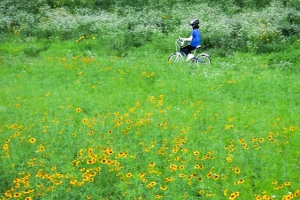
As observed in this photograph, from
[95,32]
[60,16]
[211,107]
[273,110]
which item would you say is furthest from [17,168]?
[60,16]

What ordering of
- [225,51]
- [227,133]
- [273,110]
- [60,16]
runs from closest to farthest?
[227,133] → [273,110] → [225,51] → [60,16]

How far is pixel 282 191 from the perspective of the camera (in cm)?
547

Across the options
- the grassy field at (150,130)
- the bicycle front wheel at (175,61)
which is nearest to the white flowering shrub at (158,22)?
the grassy field at (150,130)

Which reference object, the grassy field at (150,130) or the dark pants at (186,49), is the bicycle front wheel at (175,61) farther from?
the dark pants at (186,49)

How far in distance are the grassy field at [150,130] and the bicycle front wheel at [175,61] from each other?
0.27m

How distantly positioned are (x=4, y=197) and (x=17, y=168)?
85 cm

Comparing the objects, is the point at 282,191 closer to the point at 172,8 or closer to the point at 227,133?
the point at 227,133

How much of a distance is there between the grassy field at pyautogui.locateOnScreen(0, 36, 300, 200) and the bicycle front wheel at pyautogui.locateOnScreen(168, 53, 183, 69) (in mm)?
275

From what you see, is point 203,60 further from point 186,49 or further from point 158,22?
point 158,22

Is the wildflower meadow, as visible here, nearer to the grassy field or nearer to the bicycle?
the grassy field

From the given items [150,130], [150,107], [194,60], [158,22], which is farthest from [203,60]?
[150,130]

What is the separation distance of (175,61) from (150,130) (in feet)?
21.5

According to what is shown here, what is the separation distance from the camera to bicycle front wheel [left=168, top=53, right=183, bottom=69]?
13578 millimetres

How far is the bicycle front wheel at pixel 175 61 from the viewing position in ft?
44.5
